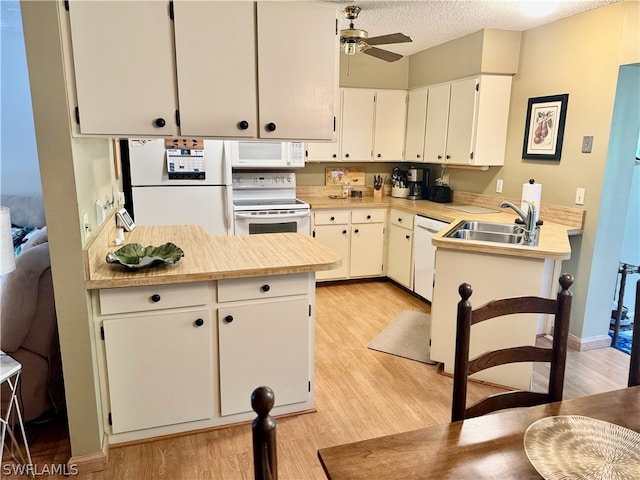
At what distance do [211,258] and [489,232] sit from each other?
2.03 metres

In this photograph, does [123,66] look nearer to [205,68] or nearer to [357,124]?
[205,68]

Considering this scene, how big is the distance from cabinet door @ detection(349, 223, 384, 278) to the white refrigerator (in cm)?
138

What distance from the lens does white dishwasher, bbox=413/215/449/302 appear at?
12.7ft

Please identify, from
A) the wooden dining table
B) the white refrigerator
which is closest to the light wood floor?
the wooden dining table

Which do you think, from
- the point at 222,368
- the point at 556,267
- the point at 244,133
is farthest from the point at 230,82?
the point at 556,267

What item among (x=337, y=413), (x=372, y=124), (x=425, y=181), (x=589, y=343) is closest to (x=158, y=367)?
(x=337, y=413)

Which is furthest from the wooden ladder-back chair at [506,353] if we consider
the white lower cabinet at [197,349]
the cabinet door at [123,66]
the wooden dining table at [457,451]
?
the cabinet door at [123,66]

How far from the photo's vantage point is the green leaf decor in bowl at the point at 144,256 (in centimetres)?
194

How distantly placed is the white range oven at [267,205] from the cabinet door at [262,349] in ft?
6.26

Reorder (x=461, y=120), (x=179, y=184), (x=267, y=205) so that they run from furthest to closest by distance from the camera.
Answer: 1. (x=267, y=205)
2. (x=461, y=120)
3. (x=179, y=184)

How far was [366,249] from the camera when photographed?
4570 millimetres

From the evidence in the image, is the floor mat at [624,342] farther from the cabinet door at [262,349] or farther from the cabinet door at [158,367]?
the cabinet door at [158,367]

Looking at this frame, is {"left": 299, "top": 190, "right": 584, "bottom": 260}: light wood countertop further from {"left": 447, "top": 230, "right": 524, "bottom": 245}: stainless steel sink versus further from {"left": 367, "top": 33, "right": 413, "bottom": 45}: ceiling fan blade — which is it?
{"left": 367, "top": 33, "right": 413, "bottom": 45}: ceiling fan blade

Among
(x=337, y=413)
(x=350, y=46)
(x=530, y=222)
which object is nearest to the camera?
(x=337, y=413)
